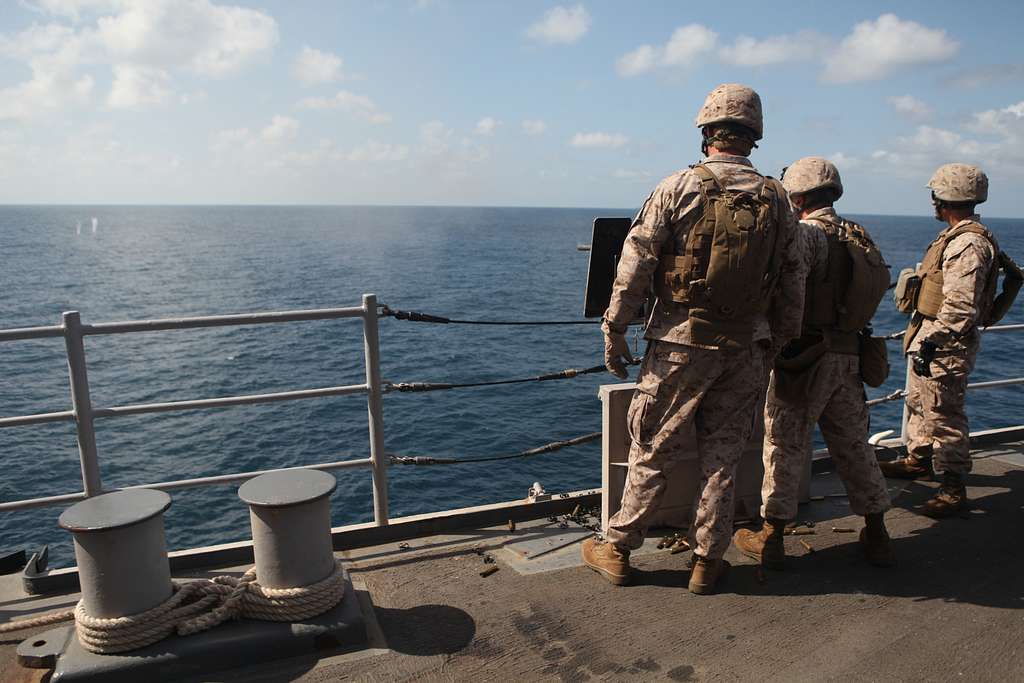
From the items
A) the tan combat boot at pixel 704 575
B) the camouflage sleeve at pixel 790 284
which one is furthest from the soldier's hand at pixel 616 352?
the tan combat boot at pixel 704 575

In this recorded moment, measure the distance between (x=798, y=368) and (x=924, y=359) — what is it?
1.38 meters

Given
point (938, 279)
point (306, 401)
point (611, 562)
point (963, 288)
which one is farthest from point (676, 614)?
point (306, 401)

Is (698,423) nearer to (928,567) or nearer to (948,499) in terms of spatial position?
(928,567)

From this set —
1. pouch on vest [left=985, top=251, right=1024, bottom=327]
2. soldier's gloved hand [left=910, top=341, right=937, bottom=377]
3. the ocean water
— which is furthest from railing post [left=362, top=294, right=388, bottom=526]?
the ocean water

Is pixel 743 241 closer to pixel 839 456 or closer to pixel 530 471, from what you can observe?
pixel 839 456

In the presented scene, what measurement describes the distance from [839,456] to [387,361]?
80.7 ft

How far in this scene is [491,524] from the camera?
473cm

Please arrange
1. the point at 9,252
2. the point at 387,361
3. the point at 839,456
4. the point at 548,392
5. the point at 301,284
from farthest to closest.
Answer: the point at 9,252
the point at 301,284
the point at 387,361
the point at 548,392
the point at 839,456

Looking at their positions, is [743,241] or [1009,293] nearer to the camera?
[743,241]

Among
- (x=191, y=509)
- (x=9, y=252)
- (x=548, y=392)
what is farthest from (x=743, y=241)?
(x=9, y=252)

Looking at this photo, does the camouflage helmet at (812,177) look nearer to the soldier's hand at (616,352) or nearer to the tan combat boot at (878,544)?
the soldier's hand at (616,352)

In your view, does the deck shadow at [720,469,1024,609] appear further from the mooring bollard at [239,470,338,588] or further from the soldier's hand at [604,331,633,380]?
the mooring bollard at [239,470,338,588]

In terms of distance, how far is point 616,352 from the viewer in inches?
147

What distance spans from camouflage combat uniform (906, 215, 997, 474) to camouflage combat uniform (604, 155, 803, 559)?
168 centimetres
